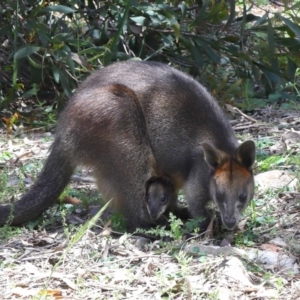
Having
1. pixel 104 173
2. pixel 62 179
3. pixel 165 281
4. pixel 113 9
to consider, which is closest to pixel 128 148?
pixel 104 173

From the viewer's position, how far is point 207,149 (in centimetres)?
520

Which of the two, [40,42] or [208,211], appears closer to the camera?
[208,211]

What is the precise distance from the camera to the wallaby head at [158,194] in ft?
18.1

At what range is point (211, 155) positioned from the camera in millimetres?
5230

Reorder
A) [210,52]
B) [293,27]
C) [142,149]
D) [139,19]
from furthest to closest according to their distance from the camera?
1. [210,52]
2. [139,19]
3. [293,27]
4. [142,149]

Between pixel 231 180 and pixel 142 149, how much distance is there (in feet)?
2.29

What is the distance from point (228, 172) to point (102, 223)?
3.40 ft

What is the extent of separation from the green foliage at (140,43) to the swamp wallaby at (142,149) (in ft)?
6.07

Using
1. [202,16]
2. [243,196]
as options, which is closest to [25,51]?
[202,16]

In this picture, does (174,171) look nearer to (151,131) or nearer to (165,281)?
(151,131)

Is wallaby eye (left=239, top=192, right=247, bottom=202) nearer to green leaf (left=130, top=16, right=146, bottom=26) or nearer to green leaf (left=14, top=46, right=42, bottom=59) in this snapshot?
green leaf (left=14, top=46, right=42, bottom=59)

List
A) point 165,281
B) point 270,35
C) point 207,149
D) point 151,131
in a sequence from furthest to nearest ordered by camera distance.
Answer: point 270,35, point 151,131, point 207,149, point 165,281

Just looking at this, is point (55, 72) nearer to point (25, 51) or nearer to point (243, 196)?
point (25, 51)

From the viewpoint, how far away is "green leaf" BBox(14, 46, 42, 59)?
23.7ft
